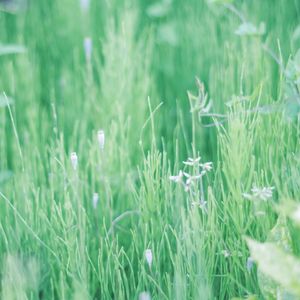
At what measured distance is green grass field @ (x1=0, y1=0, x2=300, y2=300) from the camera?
53.5 inches

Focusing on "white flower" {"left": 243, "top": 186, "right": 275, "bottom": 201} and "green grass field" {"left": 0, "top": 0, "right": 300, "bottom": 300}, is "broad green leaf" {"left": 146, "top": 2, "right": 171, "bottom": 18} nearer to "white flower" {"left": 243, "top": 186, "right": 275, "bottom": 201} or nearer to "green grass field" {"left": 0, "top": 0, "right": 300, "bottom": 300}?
"green grass field" {"left": 0, "top": 0, "right": 300, "bottom": 300}

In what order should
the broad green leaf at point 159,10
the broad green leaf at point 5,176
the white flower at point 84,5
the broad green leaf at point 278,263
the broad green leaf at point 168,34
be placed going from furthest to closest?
1. the broad green leaf at point 159,10
2. the broad green leaf at point 168,34
3. the white flower at point 84,5
4. the broad green leaf at point 5,176
5. the broad green leaf at point 278,263

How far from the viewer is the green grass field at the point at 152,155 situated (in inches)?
53.5

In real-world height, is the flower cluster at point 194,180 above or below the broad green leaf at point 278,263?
above

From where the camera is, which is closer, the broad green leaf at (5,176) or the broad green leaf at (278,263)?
the broad green leaf at (278,263)

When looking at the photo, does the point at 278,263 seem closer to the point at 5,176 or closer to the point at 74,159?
the point at 74,159

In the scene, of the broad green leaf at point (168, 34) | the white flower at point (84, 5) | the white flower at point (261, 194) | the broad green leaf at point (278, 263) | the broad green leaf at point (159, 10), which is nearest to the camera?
the broad green leaf at point (278, 263)

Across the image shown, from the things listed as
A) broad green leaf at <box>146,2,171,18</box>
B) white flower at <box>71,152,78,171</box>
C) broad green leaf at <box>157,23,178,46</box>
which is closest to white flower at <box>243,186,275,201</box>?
white flower at <box>71,152,78,171</box>

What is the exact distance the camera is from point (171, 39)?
240 centimetres

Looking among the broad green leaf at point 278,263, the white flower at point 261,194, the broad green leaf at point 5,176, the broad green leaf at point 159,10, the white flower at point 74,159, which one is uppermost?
the broad green leaf at point 159,10

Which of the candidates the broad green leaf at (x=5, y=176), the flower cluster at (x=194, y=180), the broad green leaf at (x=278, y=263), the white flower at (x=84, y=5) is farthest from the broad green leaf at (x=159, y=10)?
the broad green leaf at (x=278, y=263)

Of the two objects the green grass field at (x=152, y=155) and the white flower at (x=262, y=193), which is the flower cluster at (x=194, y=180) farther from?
the white flower at (x=262, y=193)

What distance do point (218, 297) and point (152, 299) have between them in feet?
0.63

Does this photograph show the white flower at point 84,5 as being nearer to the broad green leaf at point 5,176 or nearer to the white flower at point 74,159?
the broad green leaf at point 5,176
